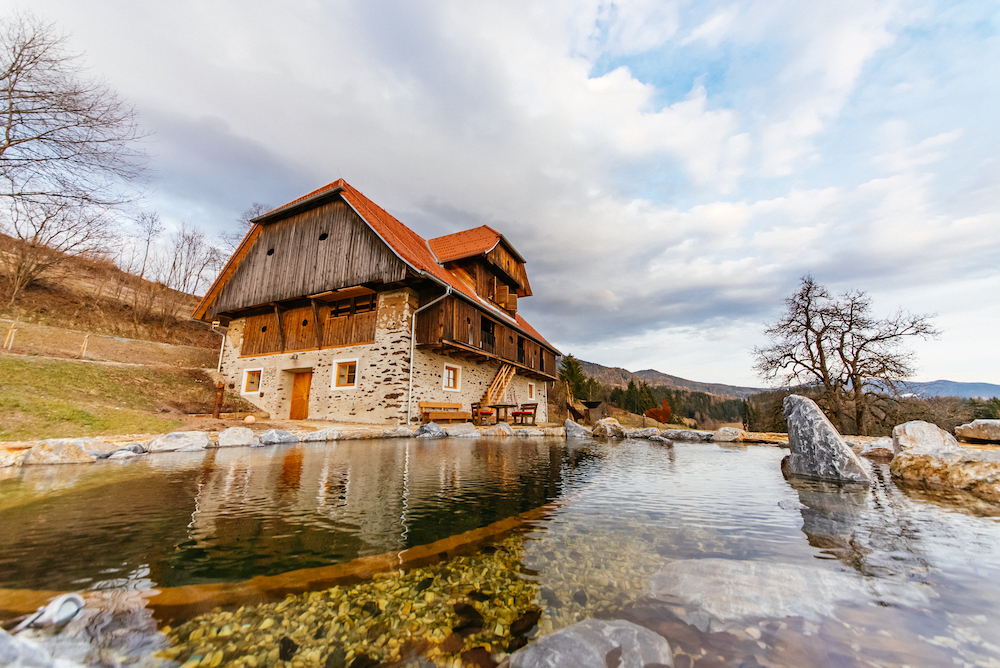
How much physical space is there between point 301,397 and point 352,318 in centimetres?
431

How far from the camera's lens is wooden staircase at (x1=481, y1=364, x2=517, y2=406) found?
18109 millimetres

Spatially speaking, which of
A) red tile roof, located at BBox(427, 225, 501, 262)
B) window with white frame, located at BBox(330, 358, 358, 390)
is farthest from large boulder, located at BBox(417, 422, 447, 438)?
red tile roof, located at BBox(427, 225, 501, 262)

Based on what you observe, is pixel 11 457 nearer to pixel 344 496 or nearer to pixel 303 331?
pixel 344 496

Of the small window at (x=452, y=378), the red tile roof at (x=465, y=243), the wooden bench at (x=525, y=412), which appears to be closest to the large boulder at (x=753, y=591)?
the small window at (x=452, y=378)

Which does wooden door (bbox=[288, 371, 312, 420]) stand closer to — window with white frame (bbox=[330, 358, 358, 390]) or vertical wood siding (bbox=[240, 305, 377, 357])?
vertical wood siding (bbox=[240, 305, 377, 357])

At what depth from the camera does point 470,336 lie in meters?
15.3

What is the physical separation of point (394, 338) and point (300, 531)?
11.2m

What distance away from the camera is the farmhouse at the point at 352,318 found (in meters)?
13.5

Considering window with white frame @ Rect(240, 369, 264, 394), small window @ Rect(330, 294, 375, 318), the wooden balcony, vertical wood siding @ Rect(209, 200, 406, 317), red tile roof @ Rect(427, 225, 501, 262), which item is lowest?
window with white frame @ Rect(240, 369, 264, 394)

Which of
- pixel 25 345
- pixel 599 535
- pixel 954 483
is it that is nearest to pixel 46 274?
pixel 25 345

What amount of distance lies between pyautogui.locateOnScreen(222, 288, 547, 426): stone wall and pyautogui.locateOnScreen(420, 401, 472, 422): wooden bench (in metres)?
0.25

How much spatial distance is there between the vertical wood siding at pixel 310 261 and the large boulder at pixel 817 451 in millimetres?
11253

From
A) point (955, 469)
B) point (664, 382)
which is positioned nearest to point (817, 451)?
point (955, 469)

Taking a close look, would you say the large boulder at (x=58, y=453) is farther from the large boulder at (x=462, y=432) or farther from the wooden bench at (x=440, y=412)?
the wooden bench at (x=440, y=412)
